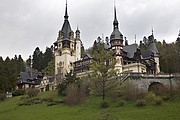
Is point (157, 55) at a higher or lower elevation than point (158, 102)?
higher

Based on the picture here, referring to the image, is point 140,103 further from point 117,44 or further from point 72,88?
point 117,44

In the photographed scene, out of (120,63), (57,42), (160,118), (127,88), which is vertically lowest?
(160,118)

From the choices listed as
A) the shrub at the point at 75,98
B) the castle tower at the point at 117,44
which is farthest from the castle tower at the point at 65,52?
Answer: the shrub at the point at 75,98

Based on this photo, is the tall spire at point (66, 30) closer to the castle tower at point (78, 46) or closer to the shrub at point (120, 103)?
the castle tower at point (78, 46)

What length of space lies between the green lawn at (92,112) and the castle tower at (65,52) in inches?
1071

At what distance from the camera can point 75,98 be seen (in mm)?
42500

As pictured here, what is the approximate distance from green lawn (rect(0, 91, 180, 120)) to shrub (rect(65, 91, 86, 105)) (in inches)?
34.5

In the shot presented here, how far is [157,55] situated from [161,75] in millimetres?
23511

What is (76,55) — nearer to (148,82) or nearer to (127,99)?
(148,82)

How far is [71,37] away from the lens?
72.7m

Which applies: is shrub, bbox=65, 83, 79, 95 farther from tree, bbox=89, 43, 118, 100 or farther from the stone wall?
the stone wall

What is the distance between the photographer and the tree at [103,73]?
135 ft

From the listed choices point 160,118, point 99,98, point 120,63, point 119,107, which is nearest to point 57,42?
point 120,63

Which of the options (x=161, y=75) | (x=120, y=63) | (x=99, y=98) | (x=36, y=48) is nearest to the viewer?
(x=99, y=98)
